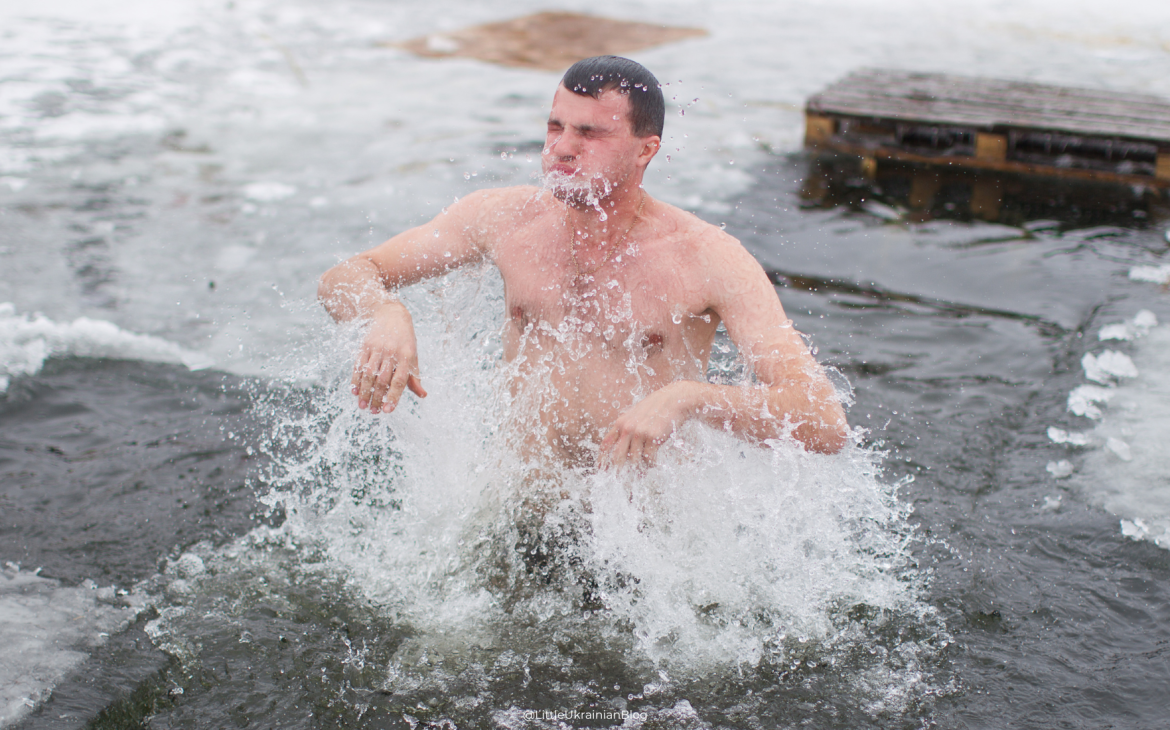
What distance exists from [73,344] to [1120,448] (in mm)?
4595

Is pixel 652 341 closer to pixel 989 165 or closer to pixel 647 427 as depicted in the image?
pixel 647 427

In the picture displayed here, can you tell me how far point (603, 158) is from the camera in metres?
2.85

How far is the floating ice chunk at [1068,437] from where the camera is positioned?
13.2 ft

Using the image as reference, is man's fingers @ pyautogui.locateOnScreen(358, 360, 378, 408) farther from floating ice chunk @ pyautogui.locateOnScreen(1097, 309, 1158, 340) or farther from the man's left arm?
floating ice chunk @ pyautogui.locateOnScreen(1097, 309, 1158, 340)

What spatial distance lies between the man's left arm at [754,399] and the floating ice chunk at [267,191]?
4607 millimetres

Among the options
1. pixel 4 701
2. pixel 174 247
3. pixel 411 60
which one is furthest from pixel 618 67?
pixel 411 60

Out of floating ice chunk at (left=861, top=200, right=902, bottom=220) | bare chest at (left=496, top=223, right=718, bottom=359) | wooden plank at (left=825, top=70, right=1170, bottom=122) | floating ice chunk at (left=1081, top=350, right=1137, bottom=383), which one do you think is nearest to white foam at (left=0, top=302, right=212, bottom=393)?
bare chest at (left=496, top=223, right=718, bottom=359)

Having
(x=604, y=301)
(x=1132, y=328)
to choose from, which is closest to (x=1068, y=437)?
(x=1132, y=328)

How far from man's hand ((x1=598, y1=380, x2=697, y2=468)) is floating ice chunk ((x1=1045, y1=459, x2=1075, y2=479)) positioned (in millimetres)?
1980

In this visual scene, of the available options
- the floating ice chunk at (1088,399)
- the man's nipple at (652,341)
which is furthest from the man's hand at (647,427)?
the floating ice chunk at (1088,399)

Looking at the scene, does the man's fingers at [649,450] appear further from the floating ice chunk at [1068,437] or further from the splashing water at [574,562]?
the floating ice chunk at [1068,437]

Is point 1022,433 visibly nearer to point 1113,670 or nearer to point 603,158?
point 1113,670

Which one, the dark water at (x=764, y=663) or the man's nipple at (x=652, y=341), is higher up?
the man's nipple at (x=652, y=341)

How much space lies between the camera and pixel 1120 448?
3.96 meters
